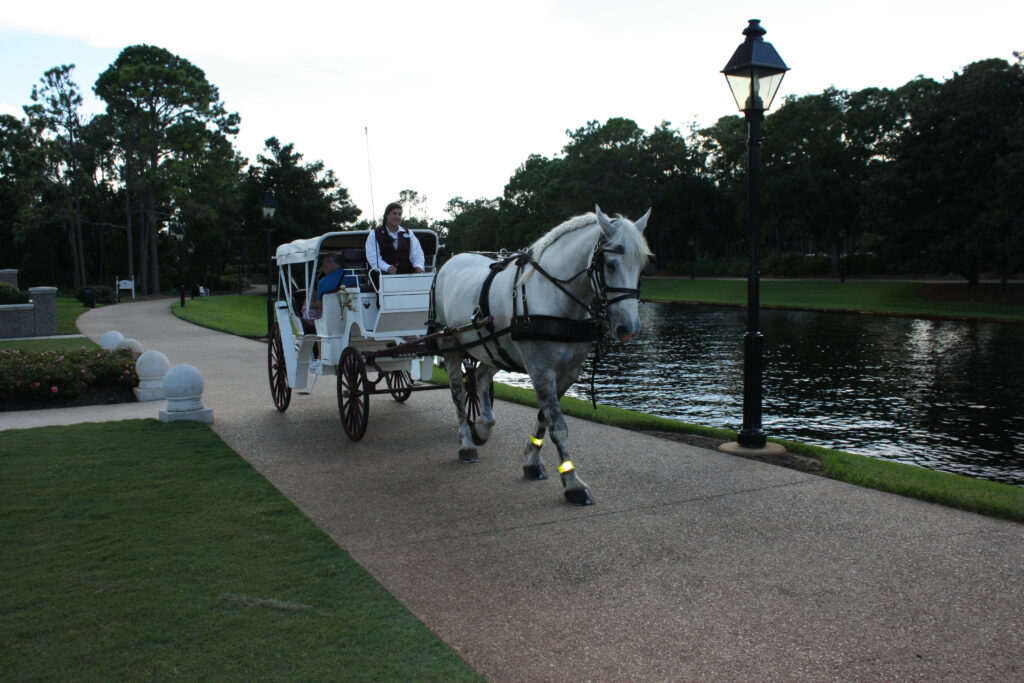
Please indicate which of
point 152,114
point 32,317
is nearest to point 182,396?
point 32,317

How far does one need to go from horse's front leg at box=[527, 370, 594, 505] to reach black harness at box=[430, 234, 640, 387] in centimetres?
36

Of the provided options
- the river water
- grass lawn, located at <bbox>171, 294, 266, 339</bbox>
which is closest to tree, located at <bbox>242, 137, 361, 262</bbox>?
grass lawn, located at <bbox>171, 294, 266, 339</bbox>

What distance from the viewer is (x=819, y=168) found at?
60.7 meters

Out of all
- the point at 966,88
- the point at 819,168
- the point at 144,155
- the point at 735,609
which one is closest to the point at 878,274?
the point at 819,168

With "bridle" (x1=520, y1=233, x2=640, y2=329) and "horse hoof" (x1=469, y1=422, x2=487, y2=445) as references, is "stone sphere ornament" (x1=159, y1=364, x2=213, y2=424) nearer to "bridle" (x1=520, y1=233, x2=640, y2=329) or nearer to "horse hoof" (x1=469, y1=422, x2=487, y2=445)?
"horse hoof" (x1=469, y1=422, x2=487, y2=445)

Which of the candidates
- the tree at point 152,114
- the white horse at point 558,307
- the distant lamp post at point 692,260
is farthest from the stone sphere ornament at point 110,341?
the distant lamp post at point 692,260

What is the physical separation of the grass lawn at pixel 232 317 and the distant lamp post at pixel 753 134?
18.2 meters

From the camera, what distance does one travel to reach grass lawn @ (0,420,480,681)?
3.61 metres

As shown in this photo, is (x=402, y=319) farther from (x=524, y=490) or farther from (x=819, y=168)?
(x=819, y=168)

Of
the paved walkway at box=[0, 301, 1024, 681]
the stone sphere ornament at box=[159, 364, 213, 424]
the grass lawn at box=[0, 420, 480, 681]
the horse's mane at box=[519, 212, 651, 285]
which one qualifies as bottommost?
the paved walkway at box=[0, 301, 1024, 681]

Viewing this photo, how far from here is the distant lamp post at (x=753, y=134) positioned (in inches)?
311

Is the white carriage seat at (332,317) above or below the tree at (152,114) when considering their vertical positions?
below

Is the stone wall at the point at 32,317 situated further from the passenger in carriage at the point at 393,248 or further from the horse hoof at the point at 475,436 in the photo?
the horse hoof at the point at 475,436

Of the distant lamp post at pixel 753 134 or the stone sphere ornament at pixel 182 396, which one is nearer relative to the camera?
the distant lamp post at pixel 753 134
